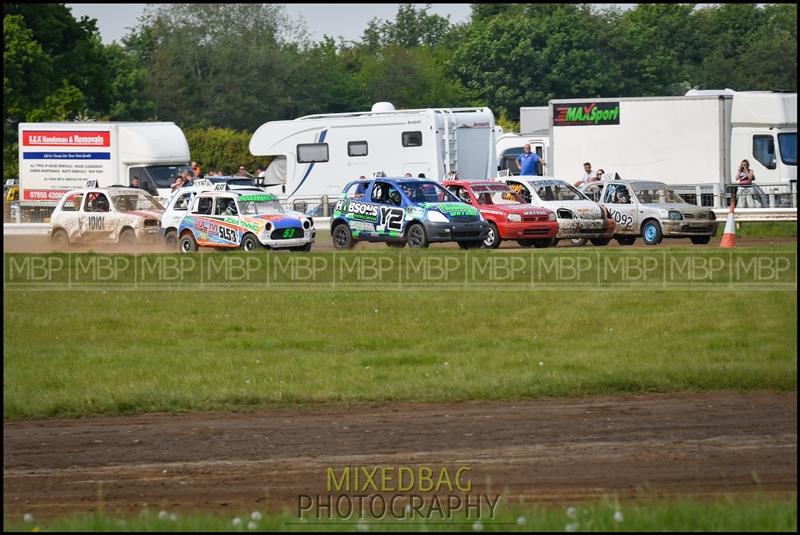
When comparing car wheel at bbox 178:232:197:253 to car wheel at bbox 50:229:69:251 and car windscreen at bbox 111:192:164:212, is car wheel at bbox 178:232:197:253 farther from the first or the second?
car wheel at bbox 50:229:69:251

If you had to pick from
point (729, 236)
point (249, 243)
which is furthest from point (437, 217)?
point (729, 236)

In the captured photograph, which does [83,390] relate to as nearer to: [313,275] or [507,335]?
[507,335]

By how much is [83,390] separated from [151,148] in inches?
1073

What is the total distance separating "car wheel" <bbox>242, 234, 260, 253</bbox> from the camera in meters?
26.0

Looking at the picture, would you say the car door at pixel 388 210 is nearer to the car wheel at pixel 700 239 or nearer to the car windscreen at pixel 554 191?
the car windscreen at pixel 554 191

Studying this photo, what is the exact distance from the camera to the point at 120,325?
16797mm

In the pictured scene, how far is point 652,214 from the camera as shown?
27.0 metres

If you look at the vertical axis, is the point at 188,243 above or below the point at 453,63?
below

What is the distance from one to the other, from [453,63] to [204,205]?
202ft

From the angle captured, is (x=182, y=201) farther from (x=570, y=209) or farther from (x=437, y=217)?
(x=570, y=209)

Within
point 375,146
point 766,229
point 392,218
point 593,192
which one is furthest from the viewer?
point 375,146

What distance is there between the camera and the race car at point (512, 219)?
85.4ft

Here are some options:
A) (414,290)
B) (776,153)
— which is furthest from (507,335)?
(776,153)

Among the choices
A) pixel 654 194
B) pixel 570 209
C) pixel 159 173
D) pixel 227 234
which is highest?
pixel 159 173
